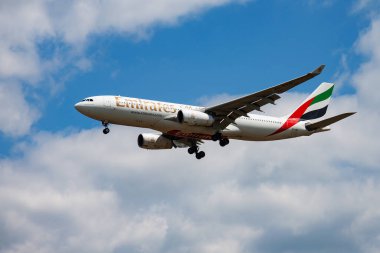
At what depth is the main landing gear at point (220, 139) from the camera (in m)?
61.1

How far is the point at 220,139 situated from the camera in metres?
61.5

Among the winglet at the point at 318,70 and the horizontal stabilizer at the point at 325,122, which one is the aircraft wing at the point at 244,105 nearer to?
the winglet at the point at 318,70

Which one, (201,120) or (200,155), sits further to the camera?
(200,155)

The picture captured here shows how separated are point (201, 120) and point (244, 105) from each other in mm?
3538

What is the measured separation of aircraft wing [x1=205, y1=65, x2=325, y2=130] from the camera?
5556 centimetres

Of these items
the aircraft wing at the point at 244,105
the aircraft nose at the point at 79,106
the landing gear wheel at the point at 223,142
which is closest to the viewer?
the aircraft wing at the point at 244,105

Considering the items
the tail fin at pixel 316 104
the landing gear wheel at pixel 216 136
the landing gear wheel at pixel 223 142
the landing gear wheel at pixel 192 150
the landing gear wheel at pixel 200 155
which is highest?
the tail fin at pixel 316 104

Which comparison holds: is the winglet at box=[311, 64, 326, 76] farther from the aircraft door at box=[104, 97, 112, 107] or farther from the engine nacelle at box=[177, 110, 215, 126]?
the aircraft door at box=[104, 97, 112, 107]

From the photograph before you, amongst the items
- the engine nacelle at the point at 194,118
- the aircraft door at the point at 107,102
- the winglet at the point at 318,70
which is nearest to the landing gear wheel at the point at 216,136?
the engine nacelle at the point at 194,118

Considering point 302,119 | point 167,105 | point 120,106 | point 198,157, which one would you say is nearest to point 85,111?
point 120,106

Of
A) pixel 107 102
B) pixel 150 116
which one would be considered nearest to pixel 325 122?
pixel 150 116

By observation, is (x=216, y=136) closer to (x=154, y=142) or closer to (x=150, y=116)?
(x=150, y=116)

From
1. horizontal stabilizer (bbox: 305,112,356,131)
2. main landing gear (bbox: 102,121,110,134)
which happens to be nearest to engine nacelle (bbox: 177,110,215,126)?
main landing gear (bbox: 102,121,110,134)

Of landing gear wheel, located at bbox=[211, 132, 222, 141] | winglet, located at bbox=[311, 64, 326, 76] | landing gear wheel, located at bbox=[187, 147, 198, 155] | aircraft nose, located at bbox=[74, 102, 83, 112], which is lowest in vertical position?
winglet, located at bbox=[311, 64, 326, 76]
